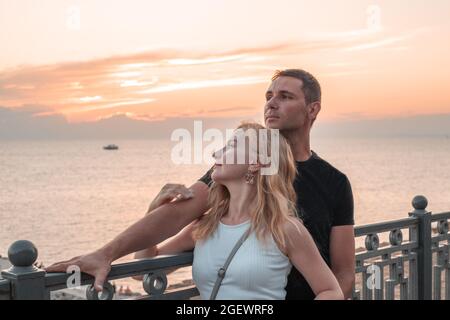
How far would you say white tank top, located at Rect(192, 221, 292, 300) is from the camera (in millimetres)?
2822

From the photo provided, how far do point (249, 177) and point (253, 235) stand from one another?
28 cm

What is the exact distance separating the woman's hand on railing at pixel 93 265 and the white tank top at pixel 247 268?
0.46 m

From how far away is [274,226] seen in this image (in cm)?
284

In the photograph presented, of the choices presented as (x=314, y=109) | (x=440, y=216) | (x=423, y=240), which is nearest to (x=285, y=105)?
(x=314, y=109)

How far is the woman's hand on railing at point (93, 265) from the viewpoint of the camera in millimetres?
2691

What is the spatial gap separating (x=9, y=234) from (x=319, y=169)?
5508 centimetres

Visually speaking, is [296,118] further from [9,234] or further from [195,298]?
[9,234]

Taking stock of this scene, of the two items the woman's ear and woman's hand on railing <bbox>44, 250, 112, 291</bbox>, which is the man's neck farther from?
woman's hand on railing <bbox>44, 250, 112, 291</bbox>

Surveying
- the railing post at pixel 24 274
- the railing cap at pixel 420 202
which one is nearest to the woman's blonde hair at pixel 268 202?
the railing post at pixel 24 274

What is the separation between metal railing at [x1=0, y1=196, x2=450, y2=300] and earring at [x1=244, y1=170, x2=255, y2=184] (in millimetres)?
511

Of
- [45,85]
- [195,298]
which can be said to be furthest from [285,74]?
[45,85]

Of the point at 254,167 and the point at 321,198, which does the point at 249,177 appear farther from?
the point at 321,198

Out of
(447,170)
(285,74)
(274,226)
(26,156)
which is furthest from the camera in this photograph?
(26,156)

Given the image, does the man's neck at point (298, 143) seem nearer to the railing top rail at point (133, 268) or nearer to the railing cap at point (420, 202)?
the railing top rail at point (133, 268)
